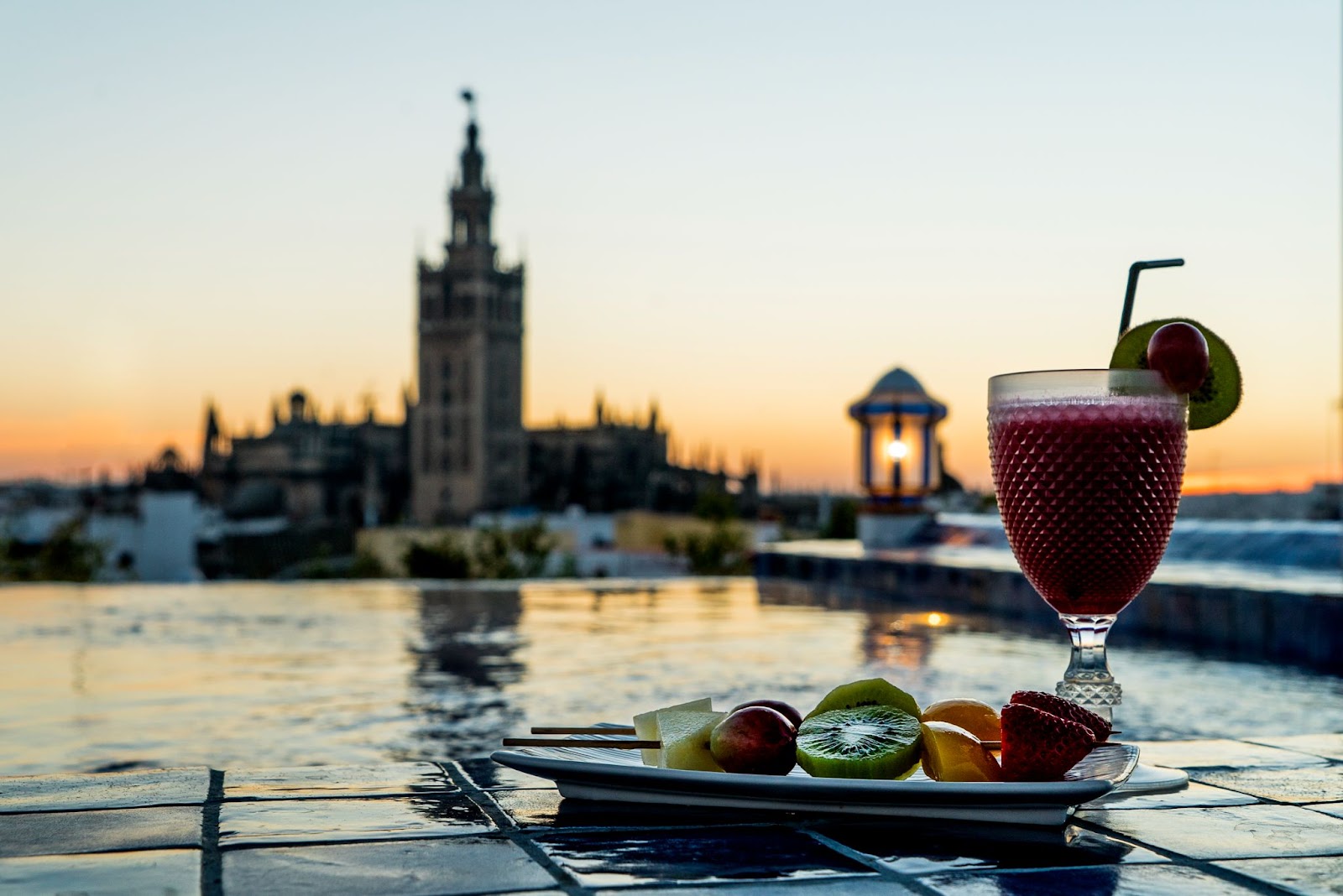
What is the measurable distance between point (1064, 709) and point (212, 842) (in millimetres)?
887

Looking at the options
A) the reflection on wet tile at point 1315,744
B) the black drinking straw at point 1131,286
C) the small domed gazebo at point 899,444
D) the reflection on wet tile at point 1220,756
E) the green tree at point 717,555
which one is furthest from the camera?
the green tree at point 717,555

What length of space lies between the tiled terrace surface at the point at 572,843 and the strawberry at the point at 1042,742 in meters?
0.07

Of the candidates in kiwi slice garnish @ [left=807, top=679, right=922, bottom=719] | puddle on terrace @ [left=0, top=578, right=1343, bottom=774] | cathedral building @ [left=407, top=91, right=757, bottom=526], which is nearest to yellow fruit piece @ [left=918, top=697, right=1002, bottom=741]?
kiwi slice garnish @ [left=807, top=679, right=922, bottom=719]

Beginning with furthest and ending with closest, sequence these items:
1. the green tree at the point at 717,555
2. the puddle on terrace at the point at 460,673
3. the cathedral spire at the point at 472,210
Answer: the cathedral spire at the point at 472,210
the green tree at the point at 717,555
the puddle on terrace at the point at 460,673

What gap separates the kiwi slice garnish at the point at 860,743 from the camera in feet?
5.16

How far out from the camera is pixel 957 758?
62.4 inches

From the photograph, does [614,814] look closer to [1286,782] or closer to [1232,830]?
[1232,830]

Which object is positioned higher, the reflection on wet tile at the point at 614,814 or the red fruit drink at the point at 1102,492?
the red fruit drink at the point at 1102,492

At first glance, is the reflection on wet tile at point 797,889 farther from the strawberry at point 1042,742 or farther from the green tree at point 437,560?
the green tree at point 437,560

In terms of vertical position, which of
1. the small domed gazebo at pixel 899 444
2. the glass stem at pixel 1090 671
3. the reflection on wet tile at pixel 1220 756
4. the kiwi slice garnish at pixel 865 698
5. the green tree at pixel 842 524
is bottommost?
the reflection on wet tile at pixel 1220 756

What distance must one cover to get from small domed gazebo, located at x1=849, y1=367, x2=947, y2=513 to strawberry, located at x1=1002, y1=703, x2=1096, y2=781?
32.5 ft

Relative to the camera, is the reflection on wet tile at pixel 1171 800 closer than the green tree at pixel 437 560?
Yes

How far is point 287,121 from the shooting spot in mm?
23625

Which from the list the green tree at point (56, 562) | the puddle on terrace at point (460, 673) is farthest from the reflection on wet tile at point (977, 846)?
the green tree at point (56, 562)
